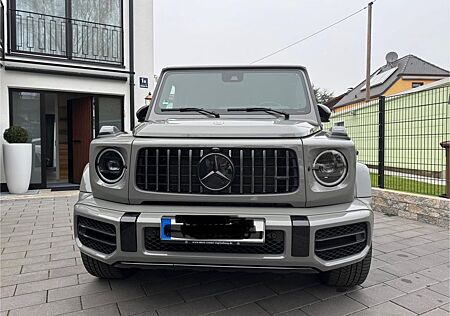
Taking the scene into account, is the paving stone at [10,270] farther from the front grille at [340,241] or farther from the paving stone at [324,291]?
the front grille at [340,241]

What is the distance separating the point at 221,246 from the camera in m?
1.97

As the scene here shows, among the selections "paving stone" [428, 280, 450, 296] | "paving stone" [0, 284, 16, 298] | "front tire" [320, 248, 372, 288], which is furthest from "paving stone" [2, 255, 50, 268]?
"paving stone" [428, 280, 450, 296]

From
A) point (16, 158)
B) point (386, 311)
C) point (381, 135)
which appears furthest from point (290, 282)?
point (16, 158)

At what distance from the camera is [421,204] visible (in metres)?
4.84

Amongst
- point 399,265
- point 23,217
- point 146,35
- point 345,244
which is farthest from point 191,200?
point 146,35

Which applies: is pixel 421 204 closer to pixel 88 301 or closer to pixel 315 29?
pixel 88 301

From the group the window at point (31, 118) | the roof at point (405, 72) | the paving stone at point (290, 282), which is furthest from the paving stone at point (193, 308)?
the roof at point (405, 72)

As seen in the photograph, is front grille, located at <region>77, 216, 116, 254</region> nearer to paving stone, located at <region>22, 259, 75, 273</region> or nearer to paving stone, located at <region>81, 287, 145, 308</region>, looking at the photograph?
paving stone, located at <region>81, 287, 145, 308</region>

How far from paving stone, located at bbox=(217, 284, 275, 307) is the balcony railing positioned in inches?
307

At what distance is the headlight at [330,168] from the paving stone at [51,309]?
1.79 m

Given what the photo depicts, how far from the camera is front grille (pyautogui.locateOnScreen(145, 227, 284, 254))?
6.37ft

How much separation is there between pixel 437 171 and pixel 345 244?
143 inches

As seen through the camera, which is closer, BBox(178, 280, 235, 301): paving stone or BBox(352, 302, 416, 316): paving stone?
BBox(352, 302, 416, 316): paving stone

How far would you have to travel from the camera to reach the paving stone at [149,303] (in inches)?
88.8
